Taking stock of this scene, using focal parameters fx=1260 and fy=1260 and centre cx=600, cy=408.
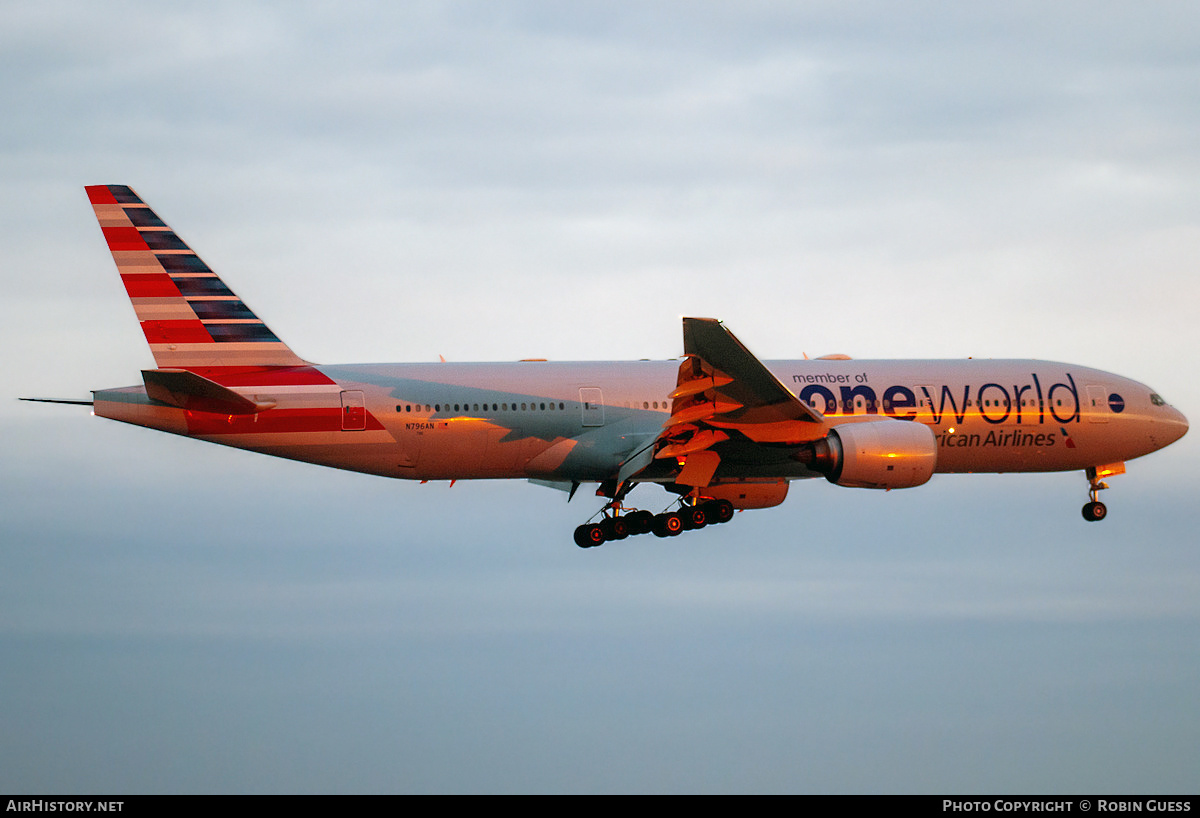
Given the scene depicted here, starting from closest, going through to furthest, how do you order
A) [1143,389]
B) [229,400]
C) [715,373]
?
[715,373], [229,400], [1143,389]

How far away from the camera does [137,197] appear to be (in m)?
31.8

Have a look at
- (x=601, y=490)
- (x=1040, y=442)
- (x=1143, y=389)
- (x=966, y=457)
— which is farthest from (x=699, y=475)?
(x=1143, y=389)

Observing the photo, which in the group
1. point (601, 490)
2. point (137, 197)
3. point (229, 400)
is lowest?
point (601, 490)

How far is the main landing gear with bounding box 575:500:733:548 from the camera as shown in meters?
33.5

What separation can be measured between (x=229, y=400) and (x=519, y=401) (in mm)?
7327

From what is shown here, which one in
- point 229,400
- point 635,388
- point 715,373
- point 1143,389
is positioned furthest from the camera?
point 1143,389

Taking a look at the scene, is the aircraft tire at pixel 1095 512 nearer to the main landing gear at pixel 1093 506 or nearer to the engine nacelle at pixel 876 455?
the main landing gear at pixel 1093 506

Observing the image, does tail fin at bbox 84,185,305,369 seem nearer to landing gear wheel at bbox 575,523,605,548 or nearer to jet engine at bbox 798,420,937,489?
landing gear wheel at bbox 575,523,605,548

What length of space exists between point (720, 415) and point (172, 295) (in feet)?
46.5

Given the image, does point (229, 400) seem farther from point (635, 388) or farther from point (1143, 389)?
point (1143, 389)

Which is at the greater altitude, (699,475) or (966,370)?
(966,370)

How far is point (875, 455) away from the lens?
2973cm

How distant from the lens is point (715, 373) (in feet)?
92.3

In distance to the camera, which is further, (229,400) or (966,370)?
(966,370)
